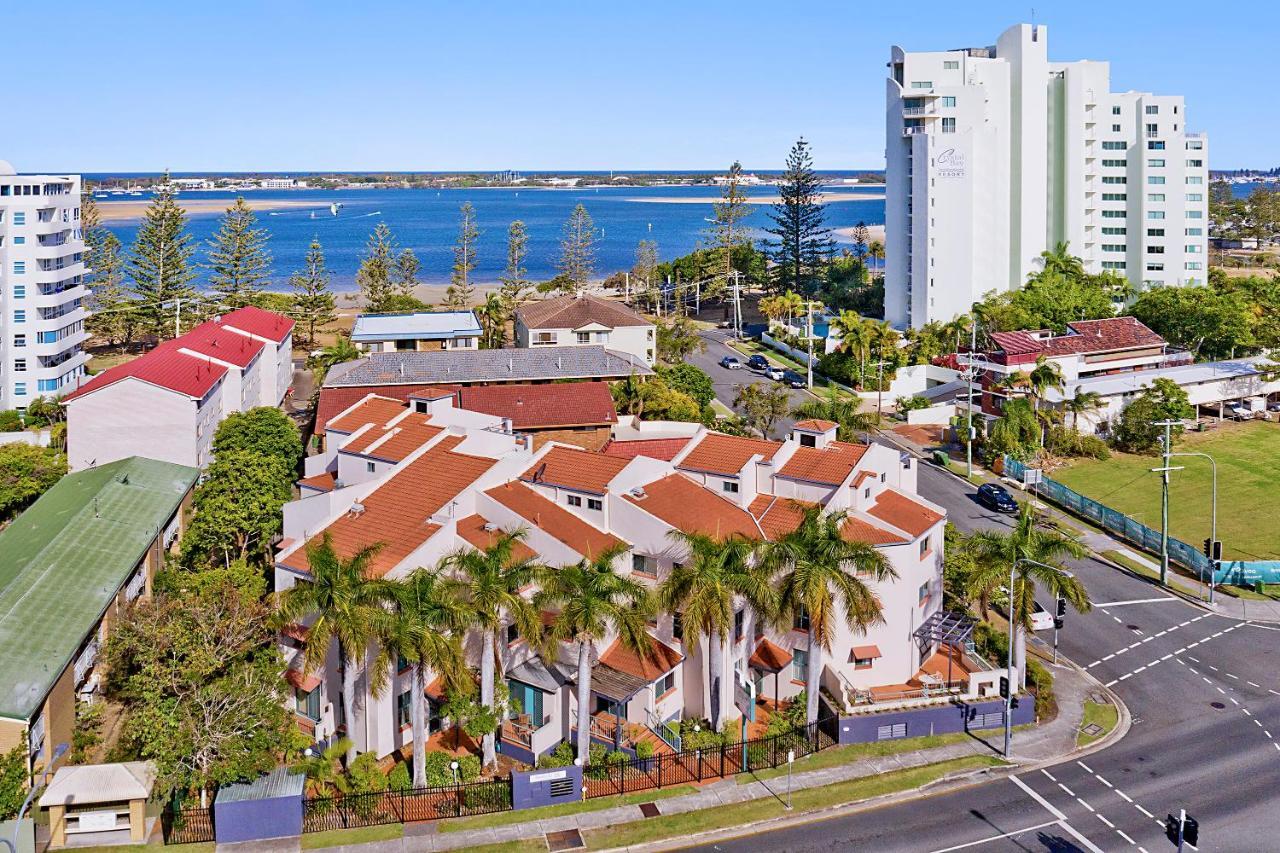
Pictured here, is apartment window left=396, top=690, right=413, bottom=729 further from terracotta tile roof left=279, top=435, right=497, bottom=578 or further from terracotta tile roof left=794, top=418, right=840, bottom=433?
terracotta tile roof left=794, top=418, right=840, bottom=433

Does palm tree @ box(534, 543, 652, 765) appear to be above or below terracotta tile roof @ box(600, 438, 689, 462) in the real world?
below

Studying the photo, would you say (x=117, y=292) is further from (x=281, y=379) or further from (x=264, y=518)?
(x=264, y=518)

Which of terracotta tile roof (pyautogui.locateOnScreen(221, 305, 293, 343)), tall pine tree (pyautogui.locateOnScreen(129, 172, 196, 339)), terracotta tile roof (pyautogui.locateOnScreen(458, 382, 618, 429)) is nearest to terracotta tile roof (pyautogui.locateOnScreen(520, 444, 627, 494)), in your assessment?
terracotta tile roof (pyautogui.locateOnScreen(458, 382, 618, 429))

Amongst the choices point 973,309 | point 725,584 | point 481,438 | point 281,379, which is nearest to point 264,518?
point 481,438

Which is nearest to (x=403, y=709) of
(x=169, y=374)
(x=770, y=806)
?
(x=770, y=806)

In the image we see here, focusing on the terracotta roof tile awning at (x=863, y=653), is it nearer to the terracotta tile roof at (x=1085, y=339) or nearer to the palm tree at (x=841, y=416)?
the palm tree at (x=841, y=416)

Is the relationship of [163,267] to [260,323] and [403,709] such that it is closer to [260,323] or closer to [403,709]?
[260,323]
